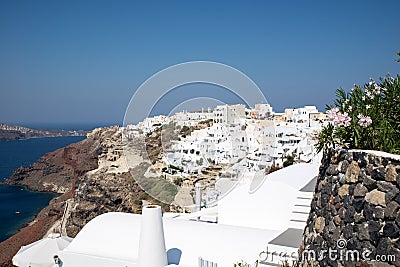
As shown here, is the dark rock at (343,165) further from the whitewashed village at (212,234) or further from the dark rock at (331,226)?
the whitewashed village at (212,234)

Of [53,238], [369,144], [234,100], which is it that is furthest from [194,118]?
[369,144]

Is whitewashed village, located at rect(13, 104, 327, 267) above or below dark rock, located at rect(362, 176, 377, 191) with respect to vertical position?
below

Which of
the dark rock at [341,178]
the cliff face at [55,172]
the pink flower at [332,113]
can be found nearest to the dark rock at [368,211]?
the dark rock at [341,178]

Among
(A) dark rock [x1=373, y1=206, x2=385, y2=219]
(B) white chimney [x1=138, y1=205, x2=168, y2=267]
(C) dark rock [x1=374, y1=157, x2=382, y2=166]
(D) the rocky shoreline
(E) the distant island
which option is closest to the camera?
(A) dark rock [x1=373, y1=206, x2=385, y2=219]

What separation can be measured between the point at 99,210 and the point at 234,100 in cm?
1966

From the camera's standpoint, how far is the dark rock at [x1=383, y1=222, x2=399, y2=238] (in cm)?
277

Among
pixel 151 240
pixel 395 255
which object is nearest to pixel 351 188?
pixel 395 255

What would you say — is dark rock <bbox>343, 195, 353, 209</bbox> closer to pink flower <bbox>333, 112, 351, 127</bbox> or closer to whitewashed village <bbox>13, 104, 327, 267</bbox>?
pink flower <bbox>333, 112, 351, 127</bbox>

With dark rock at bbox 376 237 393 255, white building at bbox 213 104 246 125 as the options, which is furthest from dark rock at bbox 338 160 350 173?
white building at bbox 213 104 246 125

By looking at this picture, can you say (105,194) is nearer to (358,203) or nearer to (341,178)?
(341,178)

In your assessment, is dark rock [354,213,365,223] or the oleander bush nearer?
dark rock [354,213,365,223]

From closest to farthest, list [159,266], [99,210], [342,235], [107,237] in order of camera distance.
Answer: [342,235] → [159,266] → [107,237] → [99,210]

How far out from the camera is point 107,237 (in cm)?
656

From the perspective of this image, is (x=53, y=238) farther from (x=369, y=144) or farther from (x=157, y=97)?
(x=369, y=144)
